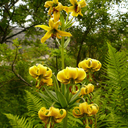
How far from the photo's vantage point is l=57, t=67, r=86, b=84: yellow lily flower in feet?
1.72

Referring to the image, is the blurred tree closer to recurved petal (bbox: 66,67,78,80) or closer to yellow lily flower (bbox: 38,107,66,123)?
recurved petal (bbox: 66,67,78,80)

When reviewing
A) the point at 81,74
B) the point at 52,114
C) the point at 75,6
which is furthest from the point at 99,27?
the point at 52,114

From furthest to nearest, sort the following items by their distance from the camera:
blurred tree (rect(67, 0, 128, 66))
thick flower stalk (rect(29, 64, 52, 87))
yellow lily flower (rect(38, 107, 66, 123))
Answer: blurred tree (rect(67, 0, 128, 66)) → thick flower stalk (rect(29, 64, 52, 87)) → yellow lily flower (rect(38, 107, 66, 123))

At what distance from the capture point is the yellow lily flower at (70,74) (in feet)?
1.72

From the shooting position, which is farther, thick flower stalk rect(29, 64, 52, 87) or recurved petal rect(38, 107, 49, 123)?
thick flower stalk rect(29, 64, 52, 87)

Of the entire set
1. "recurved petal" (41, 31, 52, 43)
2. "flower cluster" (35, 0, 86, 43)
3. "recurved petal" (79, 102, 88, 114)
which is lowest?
"recurved petal" (79, 102, 88, 114)

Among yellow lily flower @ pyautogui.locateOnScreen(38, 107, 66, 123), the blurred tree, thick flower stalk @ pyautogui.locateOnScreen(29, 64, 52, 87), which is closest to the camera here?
yellow lily flower @ pyautogui.locateOnScreen(38, 107, 66, 123)

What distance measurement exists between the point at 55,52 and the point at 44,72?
1219mm

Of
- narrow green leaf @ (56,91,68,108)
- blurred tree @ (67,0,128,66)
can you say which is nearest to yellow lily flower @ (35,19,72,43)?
narrow green leaf @ (56,91,68,108)

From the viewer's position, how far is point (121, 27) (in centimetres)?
312

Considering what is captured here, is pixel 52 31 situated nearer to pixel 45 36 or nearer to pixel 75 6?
pixel 45 36

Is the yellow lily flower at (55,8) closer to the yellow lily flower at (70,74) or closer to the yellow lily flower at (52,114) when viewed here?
the yellow lily flower at (70,74)

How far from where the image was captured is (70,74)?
0.53 meters

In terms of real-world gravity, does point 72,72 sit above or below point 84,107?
above
